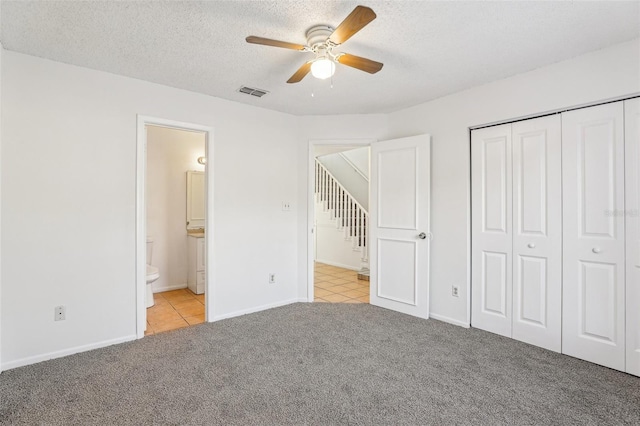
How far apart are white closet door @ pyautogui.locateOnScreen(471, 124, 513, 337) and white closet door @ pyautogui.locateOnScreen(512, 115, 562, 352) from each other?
0.23 feet

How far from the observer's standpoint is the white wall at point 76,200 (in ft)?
7.84

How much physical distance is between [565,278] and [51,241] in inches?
163

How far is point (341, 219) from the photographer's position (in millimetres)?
6594

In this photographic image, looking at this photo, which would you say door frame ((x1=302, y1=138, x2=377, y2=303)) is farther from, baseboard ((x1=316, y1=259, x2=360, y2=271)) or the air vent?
baseboard ((x1=316, y1=259, x2=360, y2=271))

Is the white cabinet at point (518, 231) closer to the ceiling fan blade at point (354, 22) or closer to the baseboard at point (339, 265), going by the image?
the ceiling fan blade at point (354, 22)

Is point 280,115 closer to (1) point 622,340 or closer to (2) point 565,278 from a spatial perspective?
(2) point 565,278

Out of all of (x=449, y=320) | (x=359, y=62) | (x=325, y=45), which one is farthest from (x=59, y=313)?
(x=449, y=320)

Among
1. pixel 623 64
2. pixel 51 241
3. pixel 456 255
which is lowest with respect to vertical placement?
pixel 456 255

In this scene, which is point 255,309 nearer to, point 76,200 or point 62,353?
point 62,353

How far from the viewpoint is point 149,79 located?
292cm

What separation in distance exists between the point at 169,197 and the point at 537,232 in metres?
4.45

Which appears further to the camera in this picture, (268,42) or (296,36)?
(296,36)

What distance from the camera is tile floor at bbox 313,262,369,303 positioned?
14.0ft

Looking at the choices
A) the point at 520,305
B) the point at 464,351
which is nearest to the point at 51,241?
the point at 464,351
